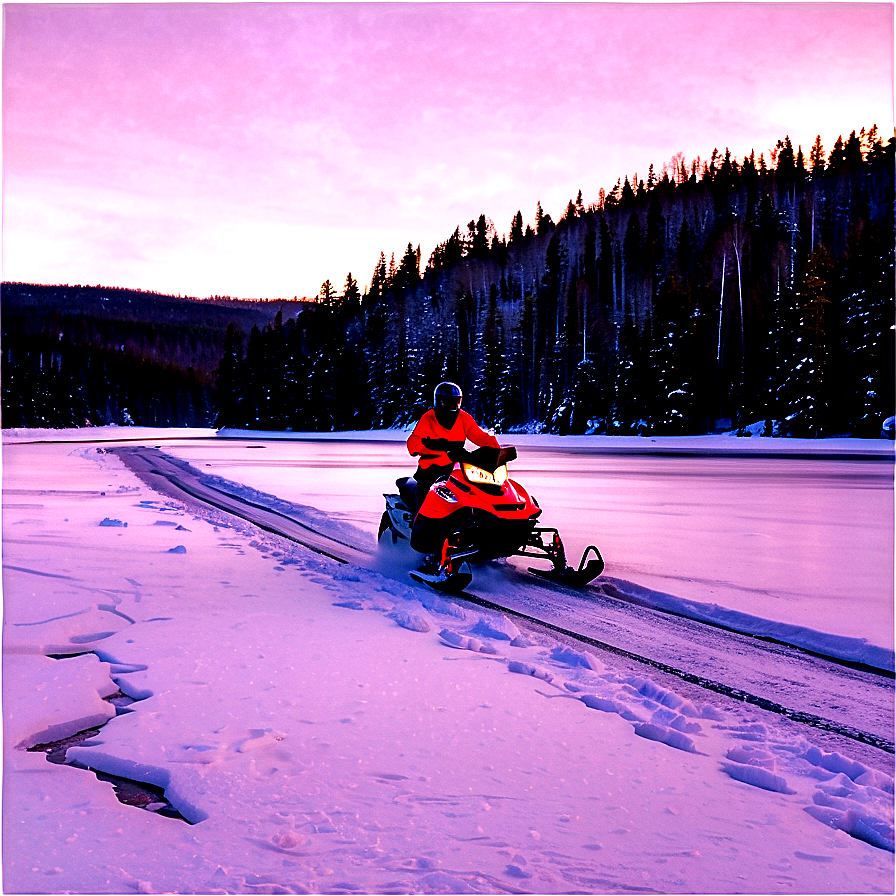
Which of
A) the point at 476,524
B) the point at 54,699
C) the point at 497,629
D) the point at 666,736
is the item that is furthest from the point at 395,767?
the point at 476,524

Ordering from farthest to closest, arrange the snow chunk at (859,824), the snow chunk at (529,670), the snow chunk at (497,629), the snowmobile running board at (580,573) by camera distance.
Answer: the snowmobile running board at (580,573)
the snow chunk at (497,629)
the snow chunk at (529,670)
the snow chunk at (859,824)

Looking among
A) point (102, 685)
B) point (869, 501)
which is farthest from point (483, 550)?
point (869, 501)

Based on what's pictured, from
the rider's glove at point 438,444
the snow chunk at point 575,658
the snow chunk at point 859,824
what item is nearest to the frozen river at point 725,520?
the snow chunk at point 575,658

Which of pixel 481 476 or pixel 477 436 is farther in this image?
pixel 477 436

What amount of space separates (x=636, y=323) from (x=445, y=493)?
44.1 meters

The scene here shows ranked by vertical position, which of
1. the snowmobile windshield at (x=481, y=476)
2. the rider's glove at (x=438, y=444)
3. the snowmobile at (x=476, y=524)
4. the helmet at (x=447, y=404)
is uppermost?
the helmet at (x=447, y=404)

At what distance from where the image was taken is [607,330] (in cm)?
4819

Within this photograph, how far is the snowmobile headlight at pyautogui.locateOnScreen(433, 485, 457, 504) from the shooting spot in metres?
5.97

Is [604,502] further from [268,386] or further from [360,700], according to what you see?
[268,386]

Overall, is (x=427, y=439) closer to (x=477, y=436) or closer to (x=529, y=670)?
(x=477, y=436)

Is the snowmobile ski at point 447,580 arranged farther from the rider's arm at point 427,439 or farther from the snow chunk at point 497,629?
the rider's arm at point 427,439

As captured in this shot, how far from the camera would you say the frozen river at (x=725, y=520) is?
5.48 metres

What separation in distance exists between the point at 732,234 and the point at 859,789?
48.7m

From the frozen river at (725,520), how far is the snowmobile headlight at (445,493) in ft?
5.04
